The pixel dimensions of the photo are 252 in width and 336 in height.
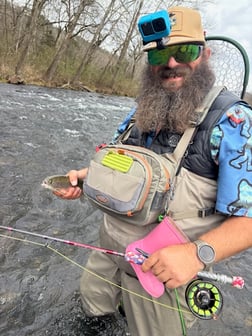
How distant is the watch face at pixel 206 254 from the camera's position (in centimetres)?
154

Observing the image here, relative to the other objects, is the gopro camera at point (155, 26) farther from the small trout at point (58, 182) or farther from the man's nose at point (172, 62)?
the small trout at point (58, 182)

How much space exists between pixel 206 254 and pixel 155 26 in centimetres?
127

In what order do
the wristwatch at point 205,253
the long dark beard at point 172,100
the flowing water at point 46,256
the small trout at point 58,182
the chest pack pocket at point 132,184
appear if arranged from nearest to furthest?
the wristwatch at point 205,253
the chest pack pocket at point 132,184
the long dark beard at point 172,100
the small trout at point 58,182
the flowing water at point 46,256

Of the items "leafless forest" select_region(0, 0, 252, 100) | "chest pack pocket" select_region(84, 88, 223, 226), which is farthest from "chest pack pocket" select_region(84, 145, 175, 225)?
"leafless forest" select_region(0, 0, 252, 100)

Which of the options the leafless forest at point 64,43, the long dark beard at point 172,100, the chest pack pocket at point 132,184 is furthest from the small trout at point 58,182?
the leafless forest at point 64,43

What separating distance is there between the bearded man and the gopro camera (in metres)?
0.05

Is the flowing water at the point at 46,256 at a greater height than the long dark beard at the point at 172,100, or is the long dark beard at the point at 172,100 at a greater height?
the long dark beard at the point at 172,100

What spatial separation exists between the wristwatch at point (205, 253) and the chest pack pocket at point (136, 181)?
29 centimetres

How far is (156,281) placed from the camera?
1.71 metres

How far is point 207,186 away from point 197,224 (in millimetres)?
224

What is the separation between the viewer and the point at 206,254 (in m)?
1.54

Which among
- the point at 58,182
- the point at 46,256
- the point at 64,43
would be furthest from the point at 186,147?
the point at 64,43

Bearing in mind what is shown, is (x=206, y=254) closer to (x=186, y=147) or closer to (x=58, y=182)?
(x=186, y=147)

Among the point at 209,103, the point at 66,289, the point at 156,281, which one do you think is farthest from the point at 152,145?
the point at 66,289
